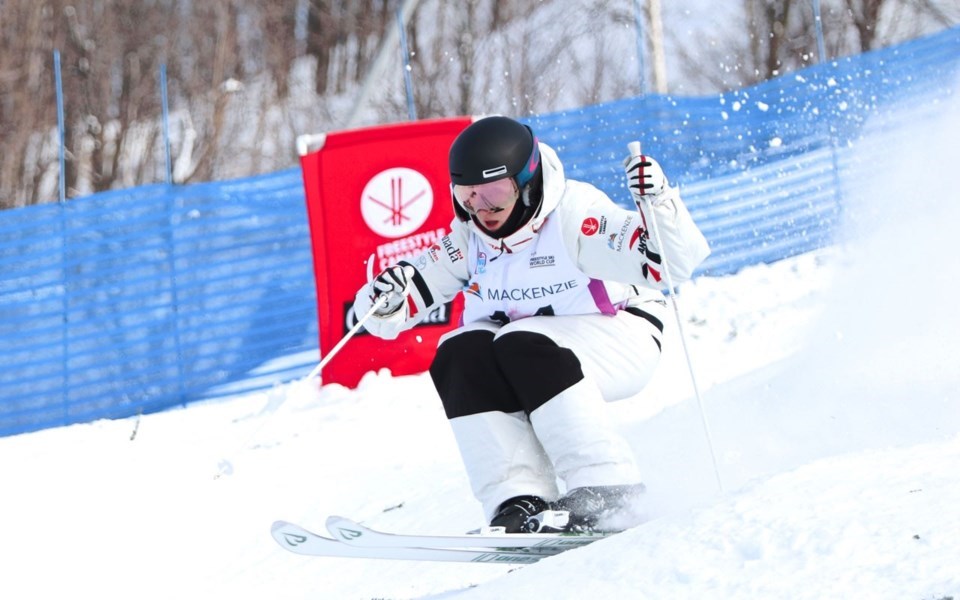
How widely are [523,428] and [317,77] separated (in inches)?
642

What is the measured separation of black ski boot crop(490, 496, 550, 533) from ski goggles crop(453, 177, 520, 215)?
0.88 meters

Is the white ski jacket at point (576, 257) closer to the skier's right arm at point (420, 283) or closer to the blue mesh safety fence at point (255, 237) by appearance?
the skier's right arm at point (420, 283)

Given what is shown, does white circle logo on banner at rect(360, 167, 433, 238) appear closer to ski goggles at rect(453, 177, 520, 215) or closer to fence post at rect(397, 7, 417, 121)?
fence post at rect(397, 7, 417, 121)

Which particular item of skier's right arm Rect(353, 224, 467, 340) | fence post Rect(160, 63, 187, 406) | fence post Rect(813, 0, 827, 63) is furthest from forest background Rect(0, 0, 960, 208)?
skier's right arm Rect(353, 224, 467, 340)

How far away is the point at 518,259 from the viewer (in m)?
3.70

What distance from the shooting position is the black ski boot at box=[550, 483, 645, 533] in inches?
133

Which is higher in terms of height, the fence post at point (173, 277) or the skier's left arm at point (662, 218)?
the fence post at point (173, 277)

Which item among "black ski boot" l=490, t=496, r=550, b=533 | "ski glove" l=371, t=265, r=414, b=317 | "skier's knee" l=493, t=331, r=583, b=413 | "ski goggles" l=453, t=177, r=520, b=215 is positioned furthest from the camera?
"ski glove" l=371, t=265, r=414, b=317

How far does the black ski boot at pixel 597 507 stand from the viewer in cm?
337

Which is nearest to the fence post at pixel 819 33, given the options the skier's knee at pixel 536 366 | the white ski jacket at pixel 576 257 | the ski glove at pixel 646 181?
the white ski jacket at pixel 576 257

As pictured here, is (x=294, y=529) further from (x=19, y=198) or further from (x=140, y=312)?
(x=19, y=198)

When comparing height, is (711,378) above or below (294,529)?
above


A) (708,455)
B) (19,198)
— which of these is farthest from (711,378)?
(19,198)

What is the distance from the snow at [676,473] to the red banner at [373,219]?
20 cm
